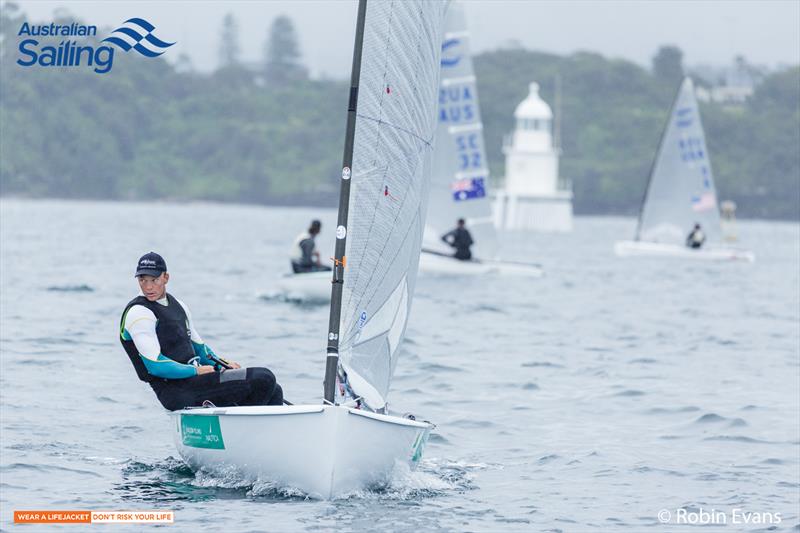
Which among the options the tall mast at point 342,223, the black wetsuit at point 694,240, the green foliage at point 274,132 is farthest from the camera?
the green foliage at point 274,132

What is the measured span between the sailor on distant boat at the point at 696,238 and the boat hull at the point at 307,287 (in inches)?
902

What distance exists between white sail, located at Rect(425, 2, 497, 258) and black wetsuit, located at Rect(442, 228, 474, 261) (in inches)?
65.3

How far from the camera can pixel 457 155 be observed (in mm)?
33906

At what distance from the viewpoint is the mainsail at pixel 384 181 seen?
33.4 feet

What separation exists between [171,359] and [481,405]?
5.48m

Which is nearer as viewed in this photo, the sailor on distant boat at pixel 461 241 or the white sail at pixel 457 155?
the sailor on distant boat at pixel 461 241

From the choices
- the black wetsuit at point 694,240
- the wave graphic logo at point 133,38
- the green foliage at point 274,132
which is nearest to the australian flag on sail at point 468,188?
the wave graphic logo at point 133,38

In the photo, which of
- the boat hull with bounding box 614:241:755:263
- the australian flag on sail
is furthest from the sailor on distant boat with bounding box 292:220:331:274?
the boat hull with bounding box 614:241:755:263

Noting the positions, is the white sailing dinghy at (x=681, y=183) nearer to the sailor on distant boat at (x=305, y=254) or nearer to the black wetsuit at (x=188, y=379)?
the sailor on distant boat at (x=305, y=254)

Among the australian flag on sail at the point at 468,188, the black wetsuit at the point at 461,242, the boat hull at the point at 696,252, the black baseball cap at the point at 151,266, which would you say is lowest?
the black baseball cap at the point at 151,266

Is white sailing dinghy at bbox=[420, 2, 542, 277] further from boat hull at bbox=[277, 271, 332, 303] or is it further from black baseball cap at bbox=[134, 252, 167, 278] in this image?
black baseball cap at bbox=[134, 252, 167, 278]

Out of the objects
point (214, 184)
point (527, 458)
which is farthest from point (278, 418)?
point (214, 184)

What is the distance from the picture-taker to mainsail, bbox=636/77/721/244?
48.3 meters

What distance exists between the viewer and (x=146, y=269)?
33.1 ft
